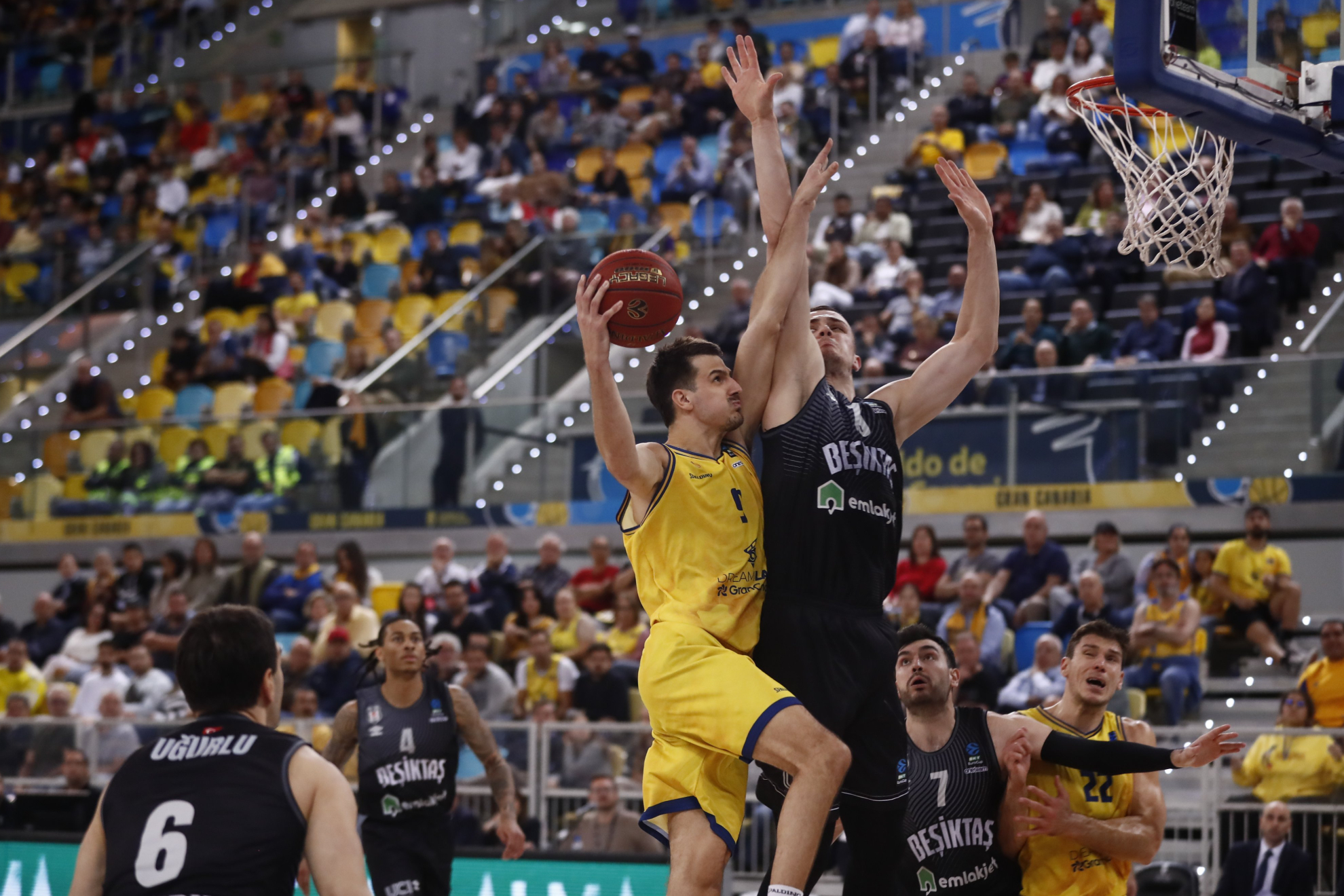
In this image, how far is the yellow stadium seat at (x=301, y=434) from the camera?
17266mm

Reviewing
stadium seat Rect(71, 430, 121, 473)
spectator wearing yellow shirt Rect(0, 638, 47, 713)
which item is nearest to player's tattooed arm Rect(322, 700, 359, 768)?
spectator wearing yellow shirt Rect(0, 638, 47, 713)

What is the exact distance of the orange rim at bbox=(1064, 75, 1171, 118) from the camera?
7.80 metres

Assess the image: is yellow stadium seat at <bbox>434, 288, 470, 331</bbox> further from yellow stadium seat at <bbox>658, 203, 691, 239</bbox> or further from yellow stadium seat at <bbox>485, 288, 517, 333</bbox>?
yellow stadium seat at <bbox>658, 203, 691, 239</bbox>

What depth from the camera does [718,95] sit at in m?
22.2

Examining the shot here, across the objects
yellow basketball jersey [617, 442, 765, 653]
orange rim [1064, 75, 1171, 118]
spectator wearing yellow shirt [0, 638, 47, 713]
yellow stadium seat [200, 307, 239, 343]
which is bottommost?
spectator wearing yellow shirt [0, 638, 47, 713]

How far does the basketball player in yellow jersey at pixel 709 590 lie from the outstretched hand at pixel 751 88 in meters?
0.29

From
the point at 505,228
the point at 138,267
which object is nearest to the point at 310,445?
the point at 505,228

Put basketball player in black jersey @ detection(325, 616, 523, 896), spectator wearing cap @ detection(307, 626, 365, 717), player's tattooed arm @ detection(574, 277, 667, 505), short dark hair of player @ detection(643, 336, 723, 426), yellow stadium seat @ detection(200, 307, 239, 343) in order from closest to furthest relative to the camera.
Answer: player's tattooed arm @ detection(574, 277, 667, 505), short dark hair of player @ detection(643, 336, 723, 426), basketball player in black jersey @ detection(325, 616, 523, 896), spectator wearing cap @ detection(307, 626, 365, 717), yellow stadium seat @ detection(200, 307, 239, 343)

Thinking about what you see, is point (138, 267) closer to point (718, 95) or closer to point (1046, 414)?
point (718, 95)

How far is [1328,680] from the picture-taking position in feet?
37.5

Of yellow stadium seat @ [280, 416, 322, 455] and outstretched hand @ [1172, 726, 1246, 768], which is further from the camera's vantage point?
yellow stadium seat @ [280, 416, 322, 455]

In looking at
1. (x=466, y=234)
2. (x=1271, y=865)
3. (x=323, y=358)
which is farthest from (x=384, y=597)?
(x=1271, y=865)

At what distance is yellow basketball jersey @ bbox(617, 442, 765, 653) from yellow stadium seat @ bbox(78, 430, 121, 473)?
1368cm

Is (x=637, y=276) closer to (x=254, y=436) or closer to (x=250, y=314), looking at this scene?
(x=254, y=436)
